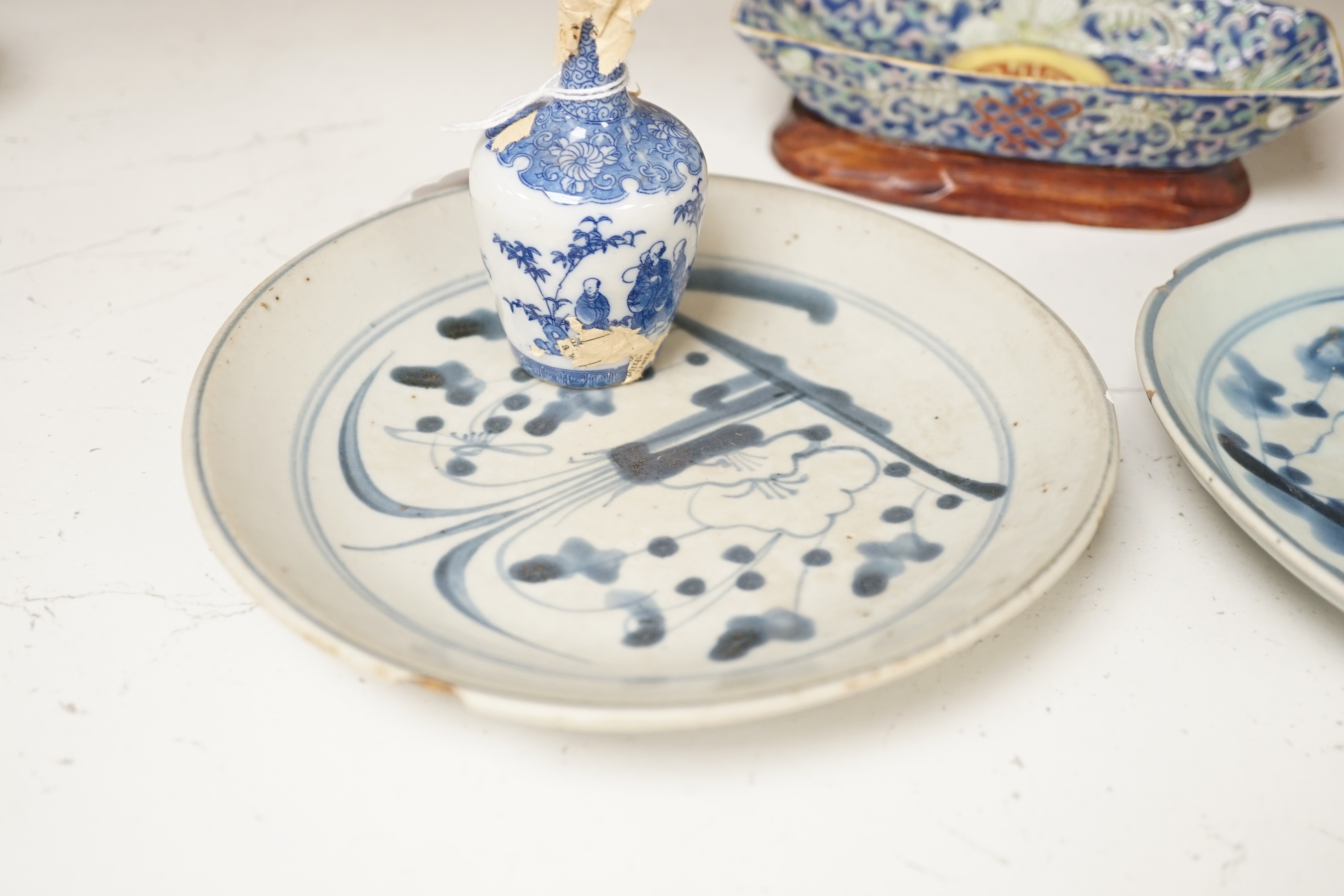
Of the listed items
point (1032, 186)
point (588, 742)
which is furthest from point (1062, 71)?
point (588, 742)

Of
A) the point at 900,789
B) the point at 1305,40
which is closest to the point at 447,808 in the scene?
the point at 900,789

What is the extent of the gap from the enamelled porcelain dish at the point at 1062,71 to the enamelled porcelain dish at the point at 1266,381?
178 mm

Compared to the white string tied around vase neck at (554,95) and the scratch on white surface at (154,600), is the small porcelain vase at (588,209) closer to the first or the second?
the white string tied around vase neck at (554,95)

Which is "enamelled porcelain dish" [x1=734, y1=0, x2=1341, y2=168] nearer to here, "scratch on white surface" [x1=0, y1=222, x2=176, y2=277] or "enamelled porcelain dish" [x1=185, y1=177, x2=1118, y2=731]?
"enamelled porcelain dish" [x1=185, y1=177, x2=1118, y2=731]

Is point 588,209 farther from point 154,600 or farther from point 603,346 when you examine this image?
point 154,600

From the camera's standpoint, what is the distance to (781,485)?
3.05 ft

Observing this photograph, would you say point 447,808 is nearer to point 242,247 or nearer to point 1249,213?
point 242,247

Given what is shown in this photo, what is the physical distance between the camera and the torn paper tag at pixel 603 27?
2.76ft

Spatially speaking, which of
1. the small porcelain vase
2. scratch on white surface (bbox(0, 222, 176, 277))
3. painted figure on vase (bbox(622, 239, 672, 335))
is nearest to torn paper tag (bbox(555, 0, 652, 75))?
the small porcelain vase

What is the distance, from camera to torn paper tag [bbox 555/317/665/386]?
3.18 feet

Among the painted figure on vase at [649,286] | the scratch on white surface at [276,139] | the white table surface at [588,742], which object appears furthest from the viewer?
the scratch on white surface at [276,139]

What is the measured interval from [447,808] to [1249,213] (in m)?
1.13

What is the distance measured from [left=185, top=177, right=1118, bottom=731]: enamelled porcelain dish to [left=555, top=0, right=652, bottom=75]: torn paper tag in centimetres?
29

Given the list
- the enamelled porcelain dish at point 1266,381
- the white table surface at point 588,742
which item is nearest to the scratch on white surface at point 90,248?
the white table surface at point 588,742
